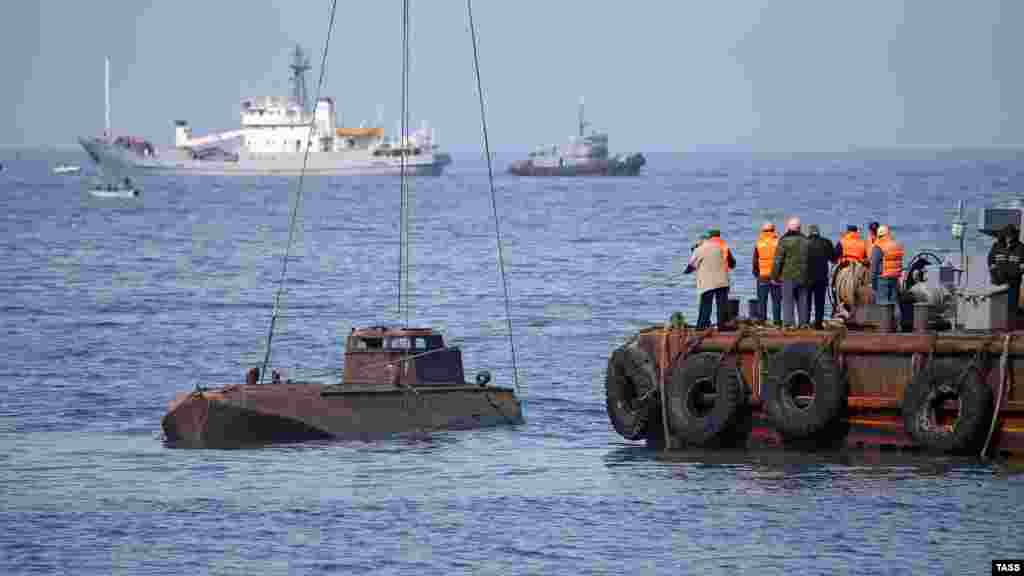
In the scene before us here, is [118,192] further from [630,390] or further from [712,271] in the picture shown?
Result: [712,271]

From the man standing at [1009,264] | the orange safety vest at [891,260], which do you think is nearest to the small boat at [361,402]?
the orange safety vest at [891,260]

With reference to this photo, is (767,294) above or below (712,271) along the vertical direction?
below

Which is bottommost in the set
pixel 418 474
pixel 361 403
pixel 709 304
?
pixel 418 474

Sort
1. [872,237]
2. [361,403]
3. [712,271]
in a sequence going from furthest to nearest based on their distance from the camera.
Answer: [361,403] → [872,237] → [712,271]

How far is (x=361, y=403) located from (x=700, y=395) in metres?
5.61

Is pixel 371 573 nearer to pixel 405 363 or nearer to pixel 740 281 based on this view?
pixel 405 363

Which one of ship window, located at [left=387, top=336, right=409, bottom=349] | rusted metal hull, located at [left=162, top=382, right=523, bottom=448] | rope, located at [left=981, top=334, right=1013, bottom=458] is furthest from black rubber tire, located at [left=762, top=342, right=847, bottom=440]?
ship window, located at [left=387, top=336, right=409, bottom=349]

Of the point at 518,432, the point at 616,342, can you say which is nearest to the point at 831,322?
the point at 518,432

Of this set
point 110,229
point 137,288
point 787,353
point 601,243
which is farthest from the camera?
point 110,229

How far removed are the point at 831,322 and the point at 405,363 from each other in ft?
23.7

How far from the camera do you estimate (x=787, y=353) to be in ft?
102

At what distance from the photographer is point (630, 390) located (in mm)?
33688

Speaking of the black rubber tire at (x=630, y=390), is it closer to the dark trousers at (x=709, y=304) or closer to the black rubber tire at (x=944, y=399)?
the dark trousers at (x=709, y=304)

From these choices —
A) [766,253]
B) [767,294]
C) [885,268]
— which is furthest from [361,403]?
[885,268]
